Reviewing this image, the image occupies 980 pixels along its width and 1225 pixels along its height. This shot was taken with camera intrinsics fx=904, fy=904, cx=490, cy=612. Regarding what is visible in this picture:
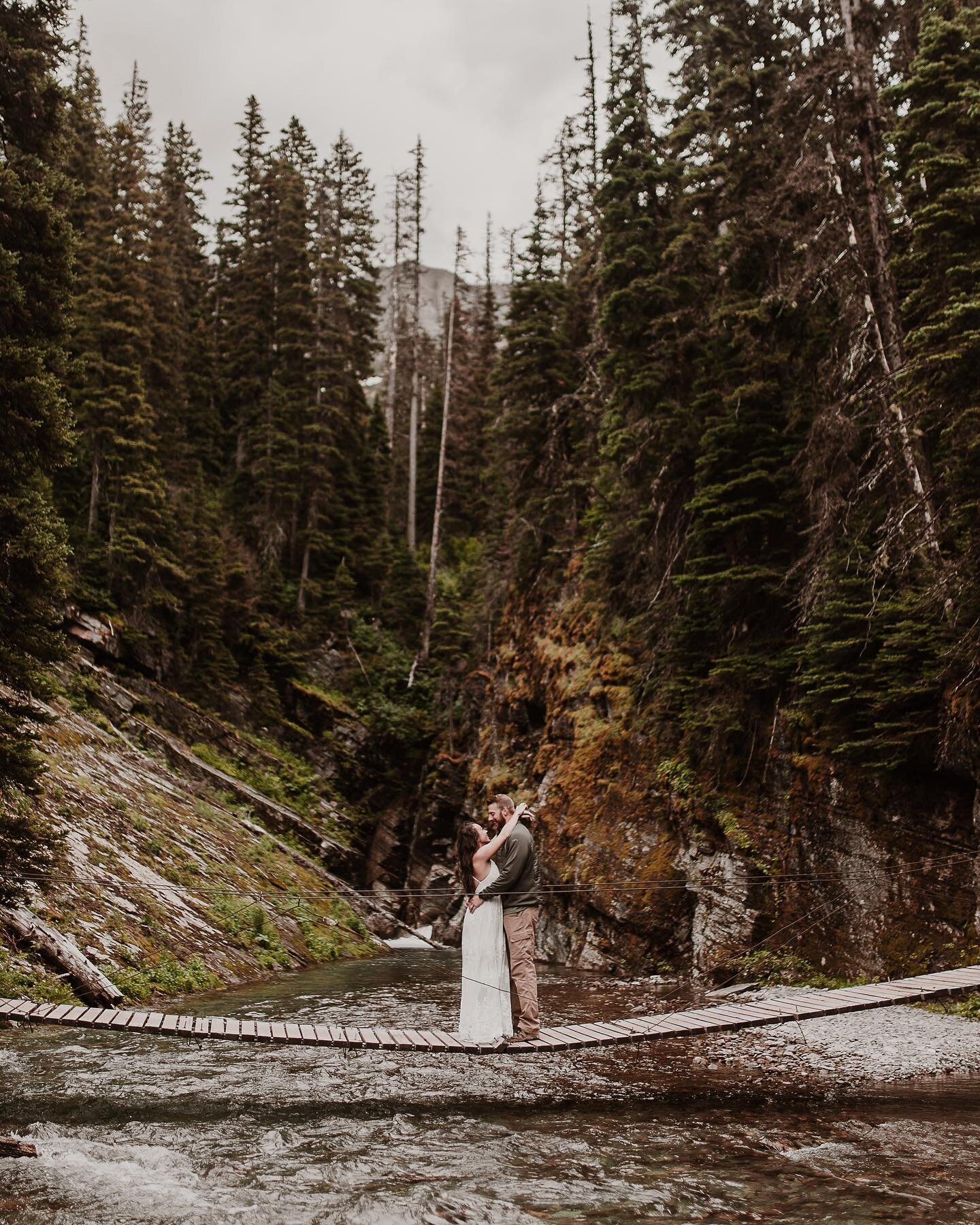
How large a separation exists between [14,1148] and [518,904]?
4.11 meters

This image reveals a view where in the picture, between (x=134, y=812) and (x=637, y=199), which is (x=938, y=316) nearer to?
(x=637, y=199)

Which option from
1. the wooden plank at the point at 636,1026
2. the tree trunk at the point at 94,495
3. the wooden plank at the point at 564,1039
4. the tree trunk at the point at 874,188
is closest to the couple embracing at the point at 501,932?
the wooden plank at the point at 564,1039

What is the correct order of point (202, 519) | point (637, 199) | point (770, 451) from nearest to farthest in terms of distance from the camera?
point (770, 451), point (637, 199), point (202, 519)

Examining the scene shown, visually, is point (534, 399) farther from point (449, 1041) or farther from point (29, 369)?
point (449, 1041)

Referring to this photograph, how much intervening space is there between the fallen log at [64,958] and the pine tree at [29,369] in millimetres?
2760

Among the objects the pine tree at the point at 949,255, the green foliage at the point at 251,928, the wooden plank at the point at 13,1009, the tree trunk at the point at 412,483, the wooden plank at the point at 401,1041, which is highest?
the tree trunk at the point at 412,483

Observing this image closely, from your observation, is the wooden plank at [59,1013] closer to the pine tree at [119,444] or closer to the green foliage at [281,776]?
the green foliage at [281,776]

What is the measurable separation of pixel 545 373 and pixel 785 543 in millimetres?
12876

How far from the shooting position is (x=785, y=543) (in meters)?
15.9

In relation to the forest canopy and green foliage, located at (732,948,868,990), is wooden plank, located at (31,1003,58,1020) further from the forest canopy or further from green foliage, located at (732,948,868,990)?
green foliage, located at (732,948,868,990)

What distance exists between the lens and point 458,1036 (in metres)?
7.66

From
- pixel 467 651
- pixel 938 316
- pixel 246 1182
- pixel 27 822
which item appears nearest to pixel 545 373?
pixel 467 651

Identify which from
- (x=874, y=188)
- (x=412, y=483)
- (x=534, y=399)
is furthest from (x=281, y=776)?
(x=874, y=188)

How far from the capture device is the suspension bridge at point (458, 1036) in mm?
6996
